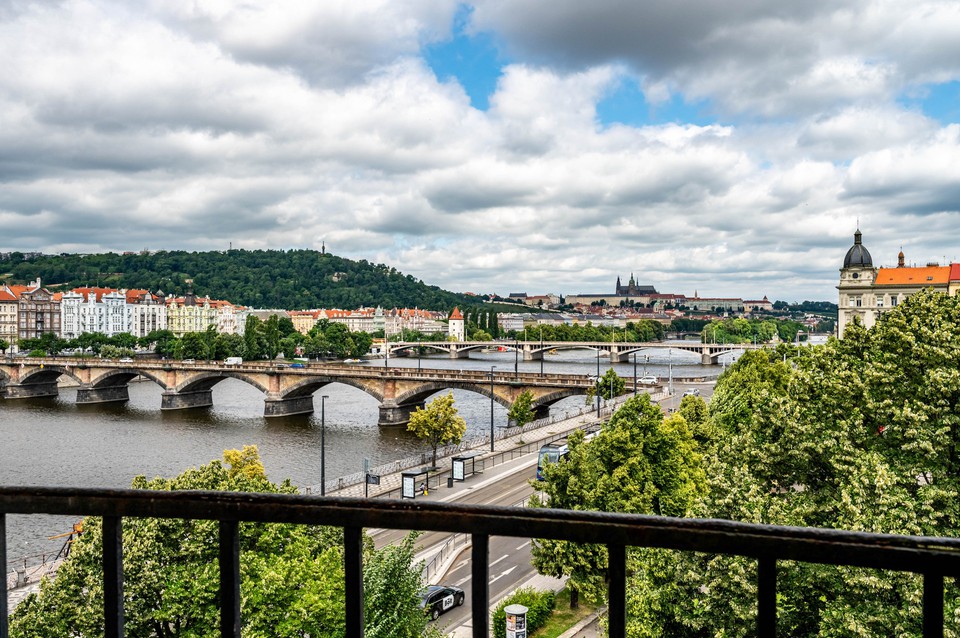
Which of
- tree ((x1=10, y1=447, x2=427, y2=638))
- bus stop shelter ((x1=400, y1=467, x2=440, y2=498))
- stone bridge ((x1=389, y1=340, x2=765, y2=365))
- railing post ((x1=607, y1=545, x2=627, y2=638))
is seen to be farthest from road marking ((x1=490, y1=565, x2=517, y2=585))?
stone bridge ((x1=389, y1=340, x2=765, y2=365))

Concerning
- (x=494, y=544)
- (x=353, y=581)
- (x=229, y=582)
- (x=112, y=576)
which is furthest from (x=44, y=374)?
(x=353, y=581)

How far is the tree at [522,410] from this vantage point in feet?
146

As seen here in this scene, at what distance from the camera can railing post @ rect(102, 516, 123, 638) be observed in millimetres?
2014

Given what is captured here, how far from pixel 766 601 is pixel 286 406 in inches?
2297

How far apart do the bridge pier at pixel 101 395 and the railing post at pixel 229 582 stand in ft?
229

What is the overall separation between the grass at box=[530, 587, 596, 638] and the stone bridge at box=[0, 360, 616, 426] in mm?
30367

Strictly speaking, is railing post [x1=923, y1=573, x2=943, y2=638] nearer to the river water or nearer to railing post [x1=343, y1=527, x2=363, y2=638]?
railing post [x1=343, y1=527, x2=363, y2=638]

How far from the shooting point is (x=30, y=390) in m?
69.1

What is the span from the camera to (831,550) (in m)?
1.57

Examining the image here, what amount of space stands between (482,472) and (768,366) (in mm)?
13810

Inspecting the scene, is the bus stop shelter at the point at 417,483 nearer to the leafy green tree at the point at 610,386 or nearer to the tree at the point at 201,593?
the tree at the point at 201,593

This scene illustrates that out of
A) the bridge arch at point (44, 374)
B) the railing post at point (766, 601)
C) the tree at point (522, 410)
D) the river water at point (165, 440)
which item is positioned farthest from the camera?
the bridge arch at point (44, 374)

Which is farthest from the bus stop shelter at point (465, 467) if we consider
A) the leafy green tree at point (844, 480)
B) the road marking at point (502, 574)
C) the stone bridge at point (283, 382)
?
the leafy green tree at point (844, 480)

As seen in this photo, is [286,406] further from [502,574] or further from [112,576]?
[112,576]
